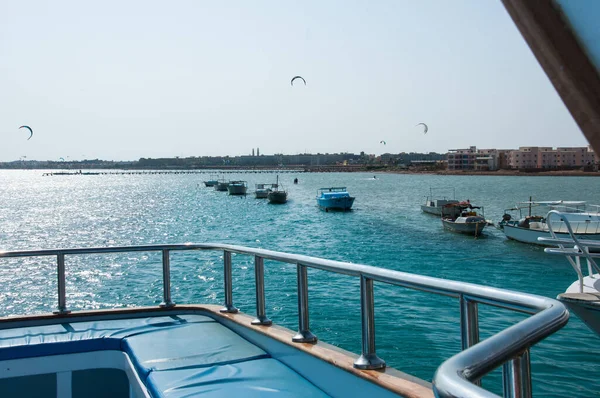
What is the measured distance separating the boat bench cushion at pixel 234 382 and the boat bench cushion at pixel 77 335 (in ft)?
3.69

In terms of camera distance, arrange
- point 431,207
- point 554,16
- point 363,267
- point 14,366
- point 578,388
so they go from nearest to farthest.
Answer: point 554,16 → point 363,267 → point 14,366 → point 578,388 → point 431,207

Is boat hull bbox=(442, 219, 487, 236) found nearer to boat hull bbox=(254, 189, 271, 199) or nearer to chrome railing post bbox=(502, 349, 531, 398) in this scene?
chrome railing post bbox=(502, 349, 531, 398)

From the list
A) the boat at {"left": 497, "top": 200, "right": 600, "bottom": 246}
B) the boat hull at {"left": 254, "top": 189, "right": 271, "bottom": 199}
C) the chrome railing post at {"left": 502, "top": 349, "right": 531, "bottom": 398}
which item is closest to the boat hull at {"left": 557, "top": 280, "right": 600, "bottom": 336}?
the chrome railing post at {"left": 502, "top": 349, "right": 531, "bottom": 398}

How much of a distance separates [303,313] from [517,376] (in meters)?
2.91

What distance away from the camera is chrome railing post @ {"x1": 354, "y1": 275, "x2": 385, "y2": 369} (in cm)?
351

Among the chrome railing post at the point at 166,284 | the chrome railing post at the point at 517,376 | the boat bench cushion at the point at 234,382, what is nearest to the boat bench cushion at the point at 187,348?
the boat bench cushion at the point at 234,382

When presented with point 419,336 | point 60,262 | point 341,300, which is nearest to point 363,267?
point 60,262

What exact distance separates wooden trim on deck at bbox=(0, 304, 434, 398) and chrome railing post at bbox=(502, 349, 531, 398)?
1401mm

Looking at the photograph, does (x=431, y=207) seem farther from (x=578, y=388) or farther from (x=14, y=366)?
(x=14, y=366)

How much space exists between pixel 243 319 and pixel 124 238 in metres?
40.5

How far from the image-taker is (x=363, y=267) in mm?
3488

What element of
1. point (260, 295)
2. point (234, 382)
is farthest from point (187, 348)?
point (234, 382)

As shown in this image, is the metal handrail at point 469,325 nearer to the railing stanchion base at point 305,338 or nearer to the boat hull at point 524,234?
the railing stanchion base at point 305,338

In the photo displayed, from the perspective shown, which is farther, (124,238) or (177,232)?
(177,232)
